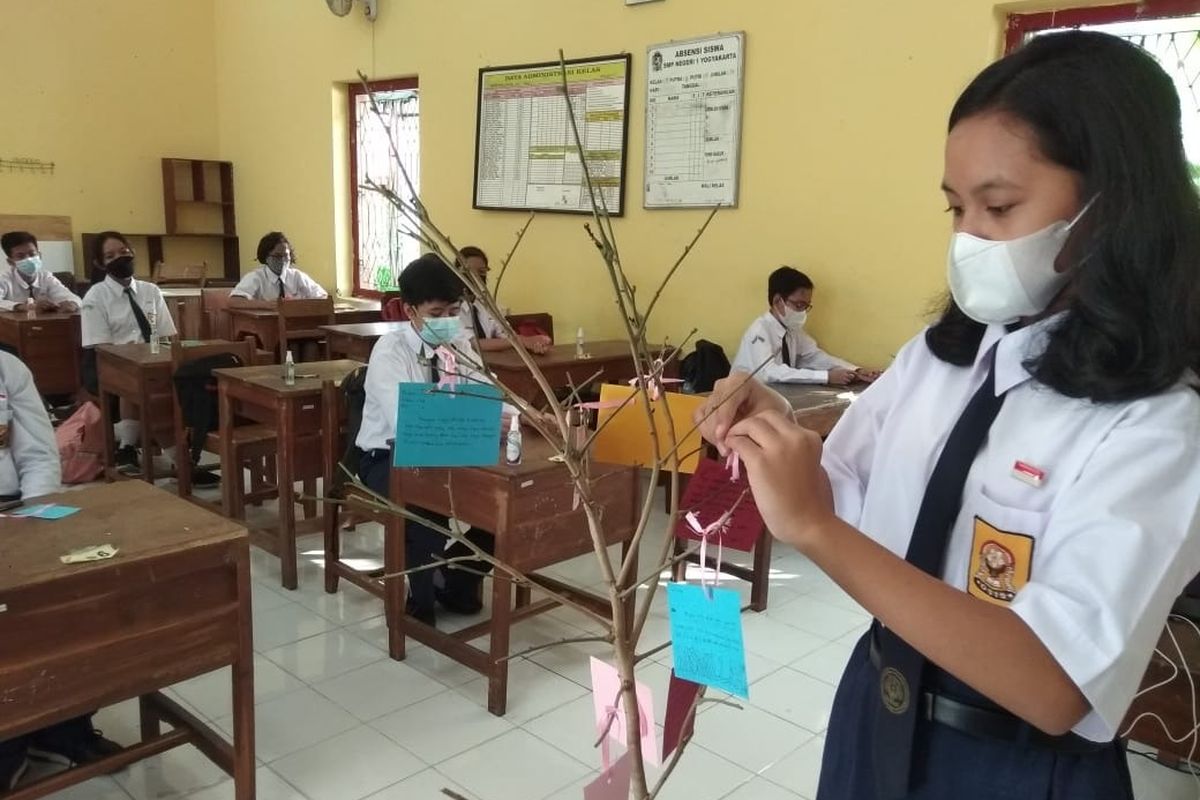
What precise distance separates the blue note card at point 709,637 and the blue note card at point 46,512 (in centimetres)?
146

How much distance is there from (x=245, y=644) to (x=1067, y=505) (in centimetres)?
156

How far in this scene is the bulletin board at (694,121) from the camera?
180 inches

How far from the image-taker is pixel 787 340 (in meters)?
4.18

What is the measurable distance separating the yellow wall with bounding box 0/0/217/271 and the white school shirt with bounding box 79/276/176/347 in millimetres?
2908

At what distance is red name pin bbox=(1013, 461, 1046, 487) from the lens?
2.64 feet

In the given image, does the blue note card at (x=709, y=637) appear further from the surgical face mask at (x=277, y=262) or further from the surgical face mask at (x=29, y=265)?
the surgical face mask at (x=29, y=265)

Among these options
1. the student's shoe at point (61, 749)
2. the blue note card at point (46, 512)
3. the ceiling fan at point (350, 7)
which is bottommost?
the student's shoe at point (61, 749)

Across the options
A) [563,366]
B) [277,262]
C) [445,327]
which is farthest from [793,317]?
[277,262]

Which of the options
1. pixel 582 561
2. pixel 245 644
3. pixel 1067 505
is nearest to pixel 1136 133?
pixel 1067 505

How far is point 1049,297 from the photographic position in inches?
34.6

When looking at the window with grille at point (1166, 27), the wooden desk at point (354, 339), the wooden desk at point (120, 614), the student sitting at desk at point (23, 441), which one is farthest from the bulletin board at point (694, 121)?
the wooden desk at point (120, 614)

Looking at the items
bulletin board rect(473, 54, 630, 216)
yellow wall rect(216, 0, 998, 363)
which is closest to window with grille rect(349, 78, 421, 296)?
yellow wall rect(216, 0, 998, 363)

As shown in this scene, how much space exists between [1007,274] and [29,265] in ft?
20.9

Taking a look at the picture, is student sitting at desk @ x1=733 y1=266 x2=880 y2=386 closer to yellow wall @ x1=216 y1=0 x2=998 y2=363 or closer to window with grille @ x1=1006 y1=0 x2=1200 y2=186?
yellow wall @ x1=216 y1=0 x2=998 y2=363
